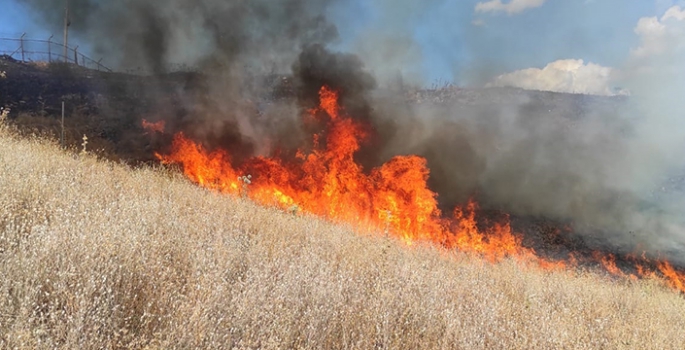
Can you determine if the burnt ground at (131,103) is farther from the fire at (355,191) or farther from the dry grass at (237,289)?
the dry grass at (237,289)

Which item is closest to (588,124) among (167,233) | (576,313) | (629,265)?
(629,265)

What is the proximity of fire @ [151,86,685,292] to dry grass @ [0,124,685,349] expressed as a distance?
270 cm

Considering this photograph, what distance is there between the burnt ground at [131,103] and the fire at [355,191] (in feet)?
2.56

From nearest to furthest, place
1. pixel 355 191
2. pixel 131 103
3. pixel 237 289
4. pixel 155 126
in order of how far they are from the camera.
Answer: pixel 237 289, pixel 355 191, pixel 155 126, pixel 131 103

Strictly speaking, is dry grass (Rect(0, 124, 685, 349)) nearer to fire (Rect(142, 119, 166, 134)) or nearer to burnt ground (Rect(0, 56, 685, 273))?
burnt ground (Rect(0, 56, 685, 273))

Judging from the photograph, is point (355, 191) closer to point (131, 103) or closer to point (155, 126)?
point (155, 126)

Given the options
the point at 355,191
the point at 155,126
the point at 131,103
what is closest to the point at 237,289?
the point at 355,191

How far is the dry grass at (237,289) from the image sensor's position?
7.31 feet

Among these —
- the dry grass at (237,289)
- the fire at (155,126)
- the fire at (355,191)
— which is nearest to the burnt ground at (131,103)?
the fire at (155,126)

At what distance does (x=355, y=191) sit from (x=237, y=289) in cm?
647

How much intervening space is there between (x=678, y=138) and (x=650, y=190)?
9.47 feet

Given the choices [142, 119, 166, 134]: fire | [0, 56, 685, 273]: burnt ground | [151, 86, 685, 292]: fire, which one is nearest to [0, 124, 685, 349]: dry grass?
[151, 86, 685, 292]: fire

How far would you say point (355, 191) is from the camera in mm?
9234

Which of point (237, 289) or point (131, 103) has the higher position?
point (131, 103)
